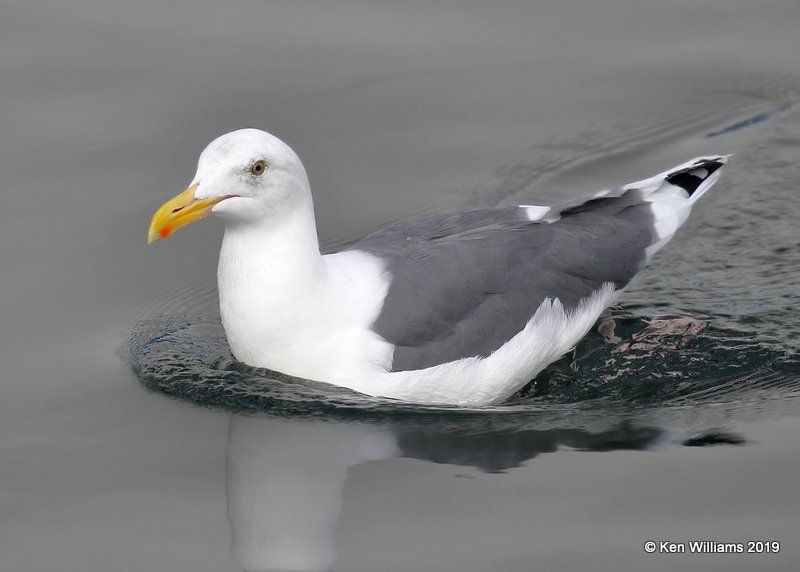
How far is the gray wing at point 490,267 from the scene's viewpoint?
7.63 meters

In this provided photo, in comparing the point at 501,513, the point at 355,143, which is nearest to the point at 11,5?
the point at 355,143

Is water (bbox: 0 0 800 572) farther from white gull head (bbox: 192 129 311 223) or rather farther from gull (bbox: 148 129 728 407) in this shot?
white gull head (bbox: 192 129 311 223)

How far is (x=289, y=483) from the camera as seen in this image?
6.95m

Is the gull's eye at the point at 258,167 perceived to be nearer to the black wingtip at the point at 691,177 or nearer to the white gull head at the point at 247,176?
the white gull head at the point at 247,176

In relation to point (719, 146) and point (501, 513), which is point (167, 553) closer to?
point (501, 513)

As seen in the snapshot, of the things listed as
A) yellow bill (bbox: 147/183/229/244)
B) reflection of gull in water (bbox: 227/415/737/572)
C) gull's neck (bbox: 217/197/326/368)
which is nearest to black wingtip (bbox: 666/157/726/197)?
reflection of gull in water (bbox: 227/415/737/572)

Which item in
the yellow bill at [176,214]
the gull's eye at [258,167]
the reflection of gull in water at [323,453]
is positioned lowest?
the reflection of gull in water at [323,453]

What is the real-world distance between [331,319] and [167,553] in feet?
5.65

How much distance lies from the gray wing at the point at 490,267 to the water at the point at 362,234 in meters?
0.43

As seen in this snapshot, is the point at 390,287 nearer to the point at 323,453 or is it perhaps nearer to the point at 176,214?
the point at 323,453

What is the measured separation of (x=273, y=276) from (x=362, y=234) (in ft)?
7.50

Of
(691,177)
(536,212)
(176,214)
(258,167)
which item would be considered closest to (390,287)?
(258,167)

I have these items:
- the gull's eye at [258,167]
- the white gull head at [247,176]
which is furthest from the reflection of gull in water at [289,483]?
the gull's eye at [258,167]

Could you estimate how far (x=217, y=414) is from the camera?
7613 mm
